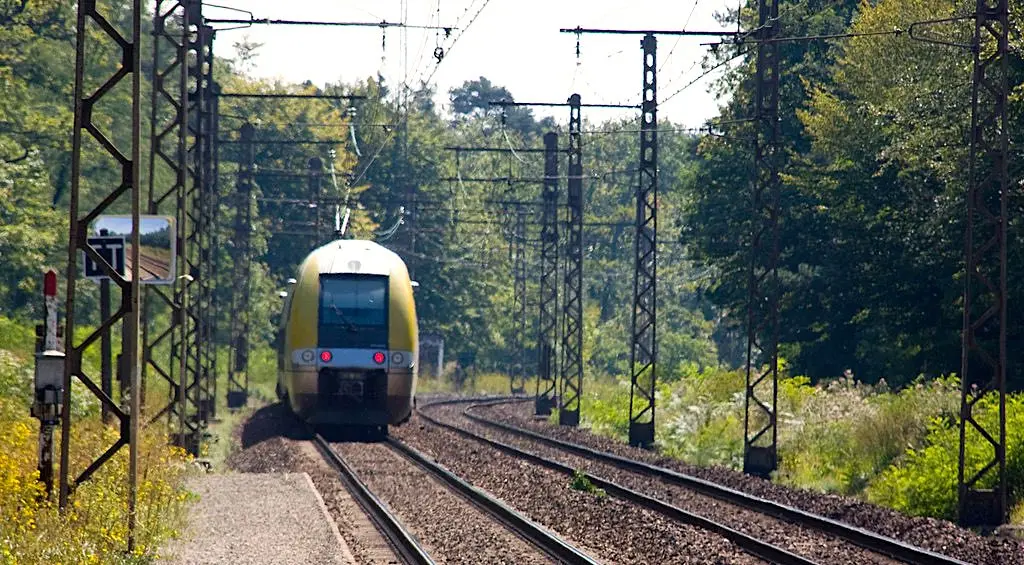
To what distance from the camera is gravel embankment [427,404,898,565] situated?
51.4 feet

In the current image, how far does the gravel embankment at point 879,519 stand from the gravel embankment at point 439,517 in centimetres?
443

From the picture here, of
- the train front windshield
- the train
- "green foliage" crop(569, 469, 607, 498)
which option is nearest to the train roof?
the train

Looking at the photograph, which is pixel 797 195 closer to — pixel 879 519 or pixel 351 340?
pixel 351 340

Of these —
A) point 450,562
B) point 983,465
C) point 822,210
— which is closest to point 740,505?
point 983,465

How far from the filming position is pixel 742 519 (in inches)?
741

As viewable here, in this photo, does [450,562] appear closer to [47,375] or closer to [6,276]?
[47,375]

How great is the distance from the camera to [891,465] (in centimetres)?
2414

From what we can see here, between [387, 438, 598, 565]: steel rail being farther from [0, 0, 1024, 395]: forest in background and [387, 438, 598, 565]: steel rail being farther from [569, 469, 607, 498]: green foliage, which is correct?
[0, 0, 1024, 395]: forest in background

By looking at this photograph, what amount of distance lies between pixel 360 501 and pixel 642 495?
12.2 feet

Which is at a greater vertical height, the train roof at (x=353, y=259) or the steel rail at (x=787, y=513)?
the train roof at (x=353, y=259)

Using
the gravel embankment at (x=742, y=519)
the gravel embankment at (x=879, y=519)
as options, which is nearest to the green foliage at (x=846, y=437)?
the gravel embankment at (x=879, y=519)

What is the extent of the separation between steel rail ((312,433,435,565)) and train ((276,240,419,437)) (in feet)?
14.4

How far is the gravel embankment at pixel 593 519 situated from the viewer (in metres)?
15.2

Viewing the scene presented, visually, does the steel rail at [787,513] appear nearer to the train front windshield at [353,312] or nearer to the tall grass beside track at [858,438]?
the tall grass beside track at [858,438]
